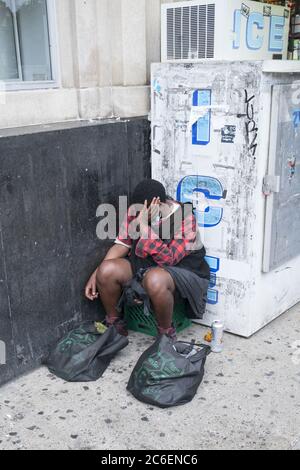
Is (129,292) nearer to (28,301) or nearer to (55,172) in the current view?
(28,301)

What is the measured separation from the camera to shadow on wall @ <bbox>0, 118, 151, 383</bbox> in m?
3.07

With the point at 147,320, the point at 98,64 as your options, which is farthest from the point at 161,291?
the point at 98,64

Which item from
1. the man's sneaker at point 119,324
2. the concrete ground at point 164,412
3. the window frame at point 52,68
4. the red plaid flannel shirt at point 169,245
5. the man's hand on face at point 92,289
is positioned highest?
the window frame at point 52,68

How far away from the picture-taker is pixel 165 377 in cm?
296

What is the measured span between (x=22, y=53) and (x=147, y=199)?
1311 millimetres

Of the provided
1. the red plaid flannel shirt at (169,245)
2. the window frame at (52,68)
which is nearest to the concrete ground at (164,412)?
the red plaid flannel shirt at (169,245)

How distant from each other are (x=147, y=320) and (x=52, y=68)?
6.45ft

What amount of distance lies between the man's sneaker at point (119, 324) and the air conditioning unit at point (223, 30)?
1.98m

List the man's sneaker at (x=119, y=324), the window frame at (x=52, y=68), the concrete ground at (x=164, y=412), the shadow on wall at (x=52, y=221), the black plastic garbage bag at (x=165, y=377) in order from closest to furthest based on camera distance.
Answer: the concrete ground at (x=164, y=412) < the black plastic garbage bag at (x=165, y=377) < the shadow on wall at (x=52, y=221) < the window frame at (x=52, y=68) < the man's sneaker at (x=119, y=324)

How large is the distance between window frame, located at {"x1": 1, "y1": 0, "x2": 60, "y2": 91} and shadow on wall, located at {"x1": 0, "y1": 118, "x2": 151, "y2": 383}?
460 millimetres

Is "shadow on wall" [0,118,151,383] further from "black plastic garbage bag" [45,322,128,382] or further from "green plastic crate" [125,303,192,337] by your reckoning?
"green plastic crate" [125,303,192,337]

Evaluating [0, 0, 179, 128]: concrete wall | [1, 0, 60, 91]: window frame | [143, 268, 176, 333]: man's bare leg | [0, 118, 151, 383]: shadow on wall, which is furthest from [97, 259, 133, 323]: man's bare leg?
[1, 0, 60, 91]: window frame

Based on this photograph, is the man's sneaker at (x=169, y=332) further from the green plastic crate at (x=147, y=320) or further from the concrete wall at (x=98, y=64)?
the concrete wall at (x=98, y=64)

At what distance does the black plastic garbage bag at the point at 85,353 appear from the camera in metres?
3.26
